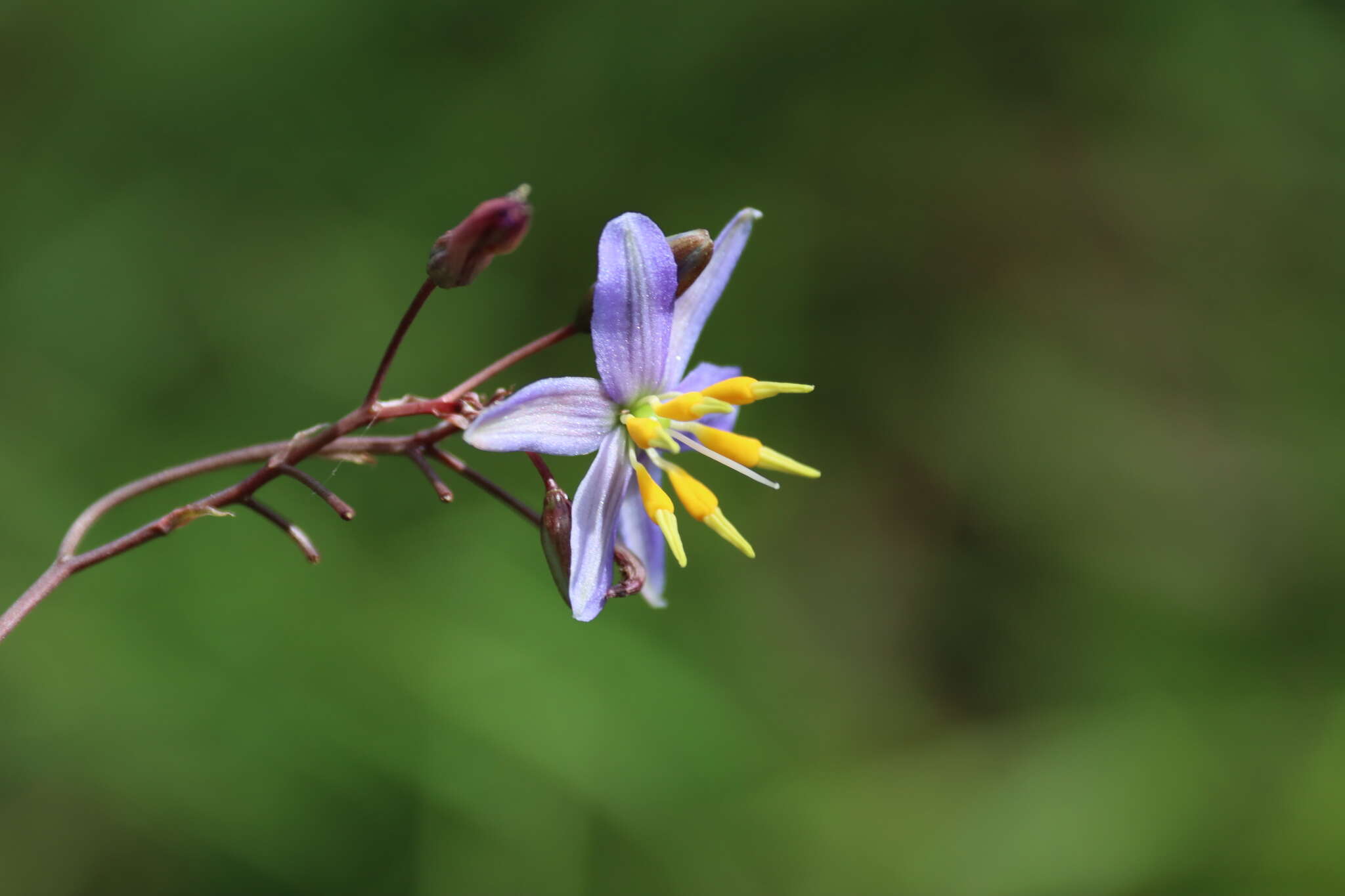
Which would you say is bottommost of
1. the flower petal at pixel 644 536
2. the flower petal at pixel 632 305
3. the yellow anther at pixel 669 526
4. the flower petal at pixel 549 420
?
the flower petal at pixel 644 536

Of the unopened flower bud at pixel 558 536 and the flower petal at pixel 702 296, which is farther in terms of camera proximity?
the flower petal at pixel 702 296

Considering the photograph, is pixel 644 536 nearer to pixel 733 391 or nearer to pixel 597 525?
pixel 597 525

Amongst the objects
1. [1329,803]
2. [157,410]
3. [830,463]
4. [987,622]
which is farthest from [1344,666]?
[157,410]

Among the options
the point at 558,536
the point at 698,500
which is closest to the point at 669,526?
the point at 698,500

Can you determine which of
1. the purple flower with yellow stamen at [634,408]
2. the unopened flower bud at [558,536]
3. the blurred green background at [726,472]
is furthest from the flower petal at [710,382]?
the blurred green background at [726,472]

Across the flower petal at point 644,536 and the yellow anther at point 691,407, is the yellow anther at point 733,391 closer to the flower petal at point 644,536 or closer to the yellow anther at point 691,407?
the yellow anther at point 691,407

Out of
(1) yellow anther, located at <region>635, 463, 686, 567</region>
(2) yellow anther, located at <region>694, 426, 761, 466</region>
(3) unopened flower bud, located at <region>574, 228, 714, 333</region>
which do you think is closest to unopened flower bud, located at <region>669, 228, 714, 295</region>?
(3) unopened flower bud, located at <region>574, 228, 714, 333</region>
